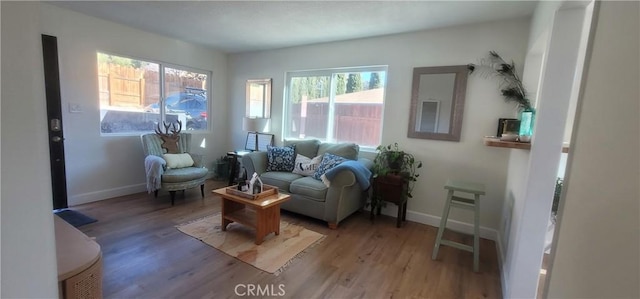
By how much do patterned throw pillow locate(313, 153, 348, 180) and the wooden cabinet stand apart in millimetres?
2256

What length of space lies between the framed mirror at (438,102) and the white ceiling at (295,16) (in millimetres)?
498

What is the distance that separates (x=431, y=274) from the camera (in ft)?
7.11

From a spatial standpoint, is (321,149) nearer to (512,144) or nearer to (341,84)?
(341,84)

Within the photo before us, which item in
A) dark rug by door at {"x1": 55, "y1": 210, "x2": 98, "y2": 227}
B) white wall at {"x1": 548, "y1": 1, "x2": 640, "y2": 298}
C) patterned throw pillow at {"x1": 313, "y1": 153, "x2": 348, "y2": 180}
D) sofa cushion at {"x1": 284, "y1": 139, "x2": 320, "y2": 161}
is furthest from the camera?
sofa cushion at {"x1": 284, "y1": 139, "x2": 320, "y2": 161}

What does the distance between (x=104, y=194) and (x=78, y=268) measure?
120 inches

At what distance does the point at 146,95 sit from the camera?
3859 mm

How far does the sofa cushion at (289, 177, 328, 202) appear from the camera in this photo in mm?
2996

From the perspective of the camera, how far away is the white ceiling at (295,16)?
2.47m

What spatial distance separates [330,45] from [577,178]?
3.31 m

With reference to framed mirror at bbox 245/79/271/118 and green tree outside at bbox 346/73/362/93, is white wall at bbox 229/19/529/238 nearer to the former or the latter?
green tree outside at bbox 346/73/362/93

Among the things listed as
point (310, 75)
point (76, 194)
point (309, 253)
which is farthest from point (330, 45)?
point (76, 194)

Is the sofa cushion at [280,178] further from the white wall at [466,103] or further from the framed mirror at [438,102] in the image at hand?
the framed mirror at [438,102]

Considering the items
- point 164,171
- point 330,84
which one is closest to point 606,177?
point 330,84

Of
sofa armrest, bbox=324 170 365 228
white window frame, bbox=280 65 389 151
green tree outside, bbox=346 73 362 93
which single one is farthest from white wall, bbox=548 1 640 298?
green tree outside, bbox=346 73 362 93
